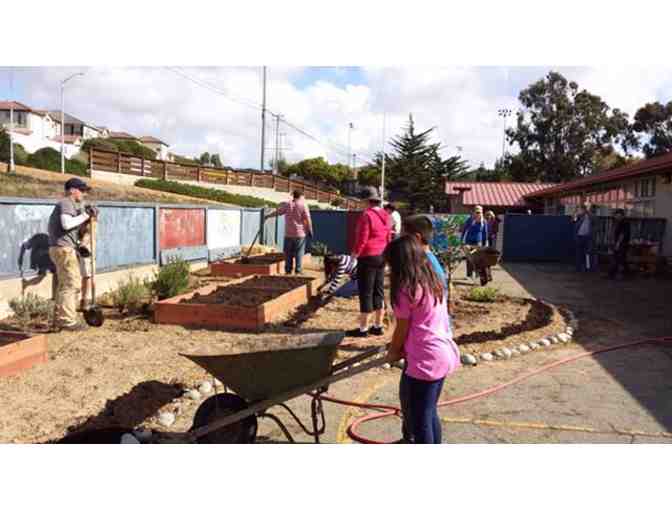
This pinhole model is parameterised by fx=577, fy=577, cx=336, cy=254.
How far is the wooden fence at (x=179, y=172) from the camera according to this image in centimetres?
2966

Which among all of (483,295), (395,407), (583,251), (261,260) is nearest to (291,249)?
(261,260)

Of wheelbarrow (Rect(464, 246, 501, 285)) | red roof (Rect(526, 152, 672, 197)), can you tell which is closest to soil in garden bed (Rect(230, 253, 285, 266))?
wheelbarrow (Rect(464, 246, 501, 285))

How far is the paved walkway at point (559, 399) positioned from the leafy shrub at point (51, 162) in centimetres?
3292

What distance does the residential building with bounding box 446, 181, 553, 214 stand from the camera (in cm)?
3350

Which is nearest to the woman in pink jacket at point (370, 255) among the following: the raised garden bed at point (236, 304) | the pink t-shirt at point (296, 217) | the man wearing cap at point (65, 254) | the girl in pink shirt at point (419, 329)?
the raised garden bed at point (236, 304)

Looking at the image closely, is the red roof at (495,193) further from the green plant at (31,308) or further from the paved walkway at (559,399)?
the green plant at (31,308)

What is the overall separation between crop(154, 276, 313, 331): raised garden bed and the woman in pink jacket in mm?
1154

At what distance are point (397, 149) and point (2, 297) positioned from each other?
40.8 metres

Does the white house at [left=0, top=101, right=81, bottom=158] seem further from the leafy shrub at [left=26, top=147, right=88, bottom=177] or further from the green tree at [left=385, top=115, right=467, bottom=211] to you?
the green tree at [left=385, top=115, right=467, bottom=211]

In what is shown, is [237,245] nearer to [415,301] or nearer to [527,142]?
[415,301]

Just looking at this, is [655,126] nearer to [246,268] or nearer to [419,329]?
[246,268]

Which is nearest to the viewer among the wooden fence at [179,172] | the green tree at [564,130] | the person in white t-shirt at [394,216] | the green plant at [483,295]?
the green plant at [483,295]

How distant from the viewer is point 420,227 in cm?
322

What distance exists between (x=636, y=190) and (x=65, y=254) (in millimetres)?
14915
